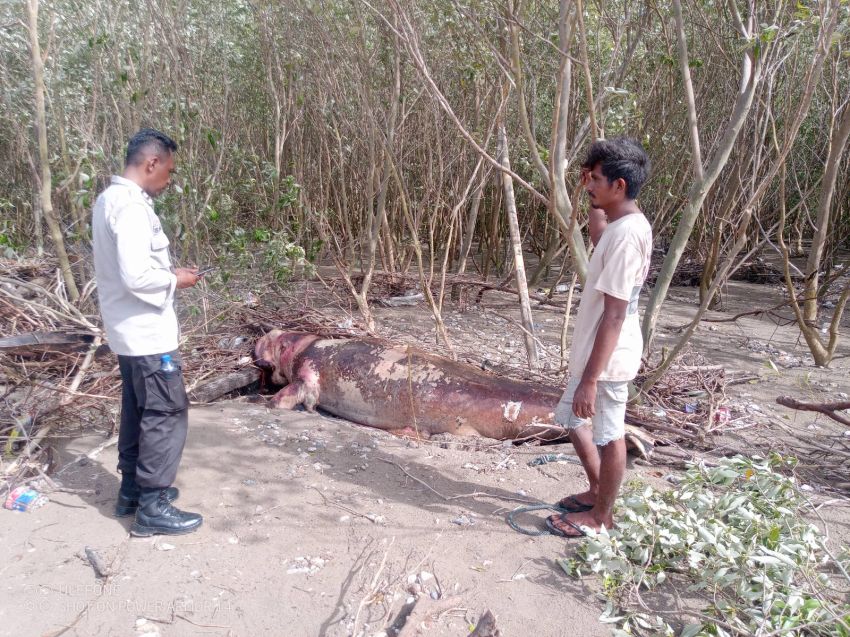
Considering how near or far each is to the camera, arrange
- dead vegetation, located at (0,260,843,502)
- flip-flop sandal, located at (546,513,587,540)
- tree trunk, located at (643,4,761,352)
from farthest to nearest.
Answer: dead vegetation, located at (0,260,843,502)
tree trunk, located at (643,4,761,352)
flip-flop sandal, located at (546,513,587,540)

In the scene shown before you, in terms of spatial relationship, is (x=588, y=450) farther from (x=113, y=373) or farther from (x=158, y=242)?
(x=113, y=373)

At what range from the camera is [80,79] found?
19.0 feet

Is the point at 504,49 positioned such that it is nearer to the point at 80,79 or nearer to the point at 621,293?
the point at 621,293

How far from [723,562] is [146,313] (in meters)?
2.47

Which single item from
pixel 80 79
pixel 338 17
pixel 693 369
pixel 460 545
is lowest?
pixel 460 545

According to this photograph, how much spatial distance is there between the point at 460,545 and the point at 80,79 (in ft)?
18.2

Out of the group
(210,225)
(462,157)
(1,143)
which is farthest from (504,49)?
(1,143)

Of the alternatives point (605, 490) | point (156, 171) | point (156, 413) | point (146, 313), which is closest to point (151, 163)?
point (156, 171)

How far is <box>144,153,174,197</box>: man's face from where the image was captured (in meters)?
2.63

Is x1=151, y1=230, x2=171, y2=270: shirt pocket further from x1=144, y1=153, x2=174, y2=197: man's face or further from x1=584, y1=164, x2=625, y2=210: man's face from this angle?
x1=584, y1=164, x2=625, y2=210: man's face

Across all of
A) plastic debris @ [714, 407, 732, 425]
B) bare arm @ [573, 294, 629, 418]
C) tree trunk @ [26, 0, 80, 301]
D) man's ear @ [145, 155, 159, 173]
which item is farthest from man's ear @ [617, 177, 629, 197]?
tree trunk @ [26, 0, 80, 301]

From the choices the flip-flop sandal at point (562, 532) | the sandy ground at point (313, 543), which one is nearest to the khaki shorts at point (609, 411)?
the flip-flop sandal at point (562, 532)

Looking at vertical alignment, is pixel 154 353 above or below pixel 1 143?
below

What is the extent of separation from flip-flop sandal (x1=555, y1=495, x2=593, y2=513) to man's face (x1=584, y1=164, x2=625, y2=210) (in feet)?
4.51
